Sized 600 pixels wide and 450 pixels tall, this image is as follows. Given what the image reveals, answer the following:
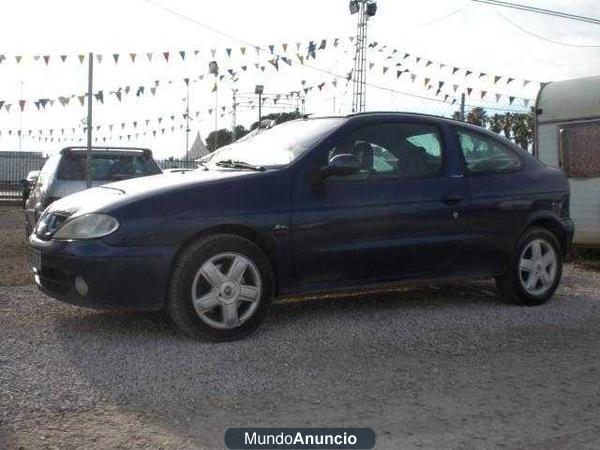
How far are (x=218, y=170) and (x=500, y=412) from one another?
106 inches

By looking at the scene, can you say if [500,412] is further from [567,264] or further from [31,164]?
[31,164]

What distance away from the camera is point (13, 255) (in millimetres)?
9383

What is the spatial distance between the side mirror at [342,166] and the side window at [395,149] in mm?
198

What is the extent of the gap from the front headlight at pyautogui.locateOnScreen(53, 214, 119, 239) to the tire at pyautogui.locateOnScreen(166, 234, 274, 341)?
0.48m

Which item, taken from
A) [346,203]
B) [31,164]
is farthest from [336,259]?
[31,164]

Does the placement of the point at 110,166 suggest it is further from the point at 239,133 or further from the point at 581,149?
the point at 239,133

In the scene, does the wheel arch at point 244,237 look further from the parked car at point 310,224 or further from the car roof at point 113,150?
the car roof at point 113,150

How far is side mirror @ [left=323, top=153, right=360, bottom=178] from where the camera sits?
502 centimetres

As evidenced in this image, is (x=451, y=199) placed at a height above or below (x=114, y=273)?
above

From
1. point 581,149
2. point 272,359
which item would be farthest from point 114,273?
point 581,149

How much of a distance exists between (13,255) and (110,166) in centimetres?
175

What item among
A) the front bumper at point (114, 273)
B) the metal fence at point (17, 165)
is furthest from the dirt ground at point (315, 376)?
the metal fence at point (17, 165)

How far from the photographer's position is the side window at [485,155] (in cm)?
596

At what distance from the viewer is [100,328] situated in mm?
5098
